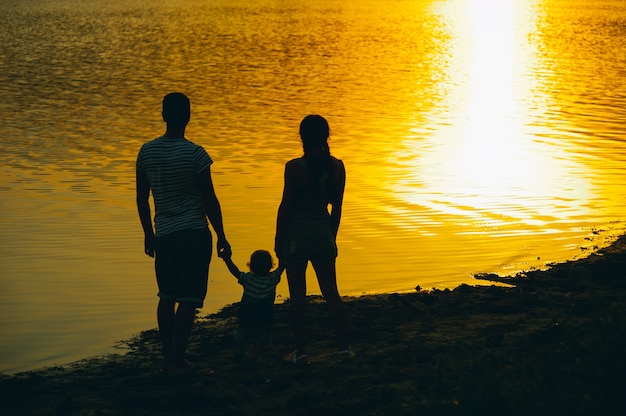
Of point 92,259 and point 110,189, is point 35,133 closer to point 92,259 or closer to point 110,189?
point 110,189

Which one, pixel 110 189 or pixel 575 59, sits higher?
pixel 575 59

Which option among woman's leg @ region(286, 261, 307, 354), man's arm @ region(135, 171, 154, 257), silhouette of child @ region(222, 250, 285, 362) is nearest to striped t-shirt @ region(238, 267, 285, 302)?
silhouette of child @ region(222, 250, 285, 362)

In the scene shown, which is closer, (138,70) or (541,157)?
(541,157)

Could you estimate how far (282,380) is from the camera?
7.10 metres

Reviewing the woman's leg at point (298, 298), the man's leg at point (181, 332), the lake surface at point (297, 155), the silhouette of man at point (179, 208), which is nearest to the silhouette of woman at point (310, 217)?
the woman's leg at point (298, 298)

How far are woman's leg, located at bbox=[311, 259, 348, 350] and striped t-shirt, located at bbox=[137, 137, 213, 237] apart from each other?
89 cm

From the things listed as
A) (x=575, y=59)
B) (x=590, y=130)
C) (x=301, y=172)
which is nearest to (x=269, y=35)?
(x=575, y=59)

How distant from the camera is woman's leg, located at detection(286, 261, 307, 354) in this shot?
7238 millimetres

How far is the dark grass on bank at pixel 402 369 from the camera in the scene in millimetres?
5895

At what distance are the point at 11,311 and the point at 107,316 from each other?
0.92 m

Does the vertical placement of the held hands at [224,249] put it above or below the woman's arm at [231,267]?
above

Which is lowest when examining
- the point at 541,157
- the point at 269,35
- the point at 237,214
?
the point at 237,214

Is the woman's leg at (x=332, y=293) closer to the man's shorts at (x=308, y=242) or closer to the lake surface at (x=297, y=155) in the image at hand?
the man's shorts at (x=308, y=242)

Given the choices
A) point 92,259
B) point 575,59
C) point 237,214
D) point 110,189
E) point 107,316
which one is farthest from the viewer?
point 575,59
